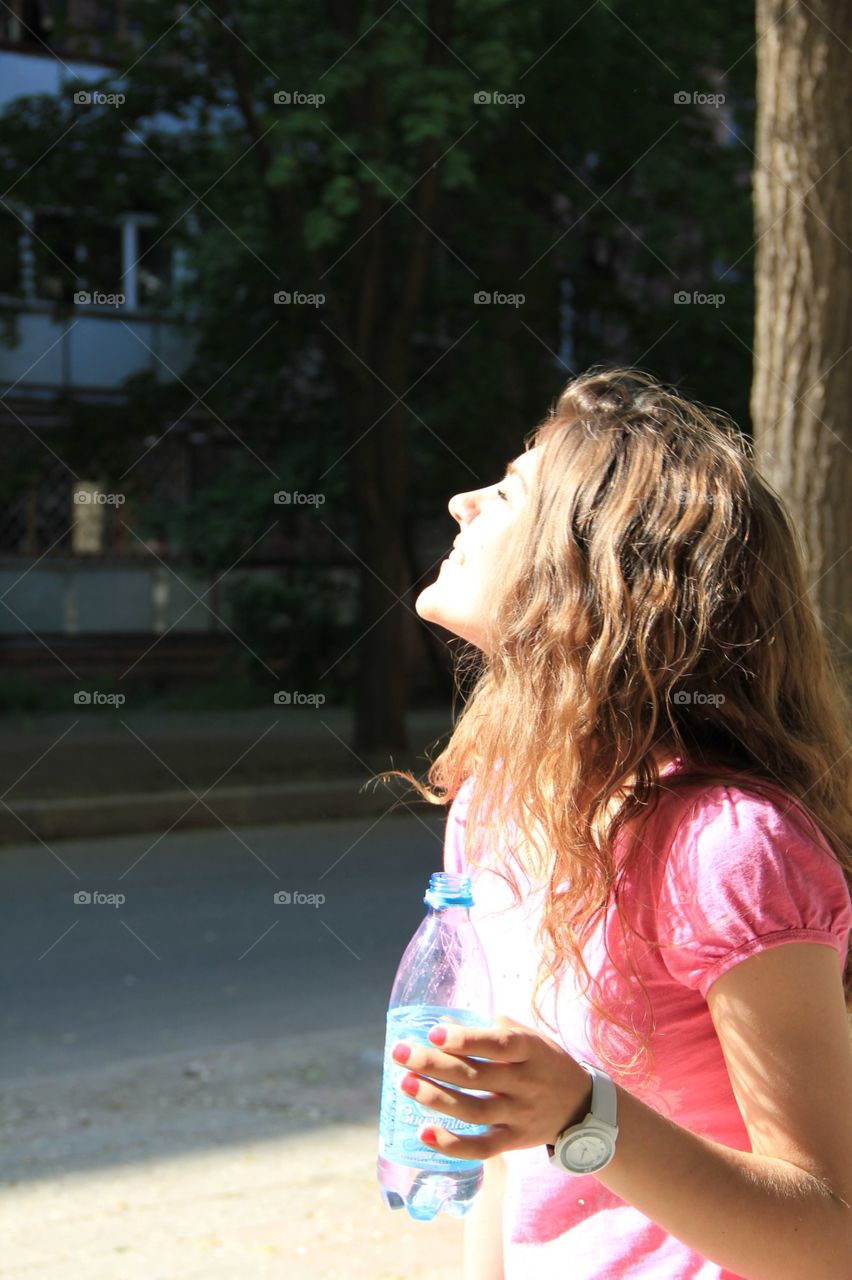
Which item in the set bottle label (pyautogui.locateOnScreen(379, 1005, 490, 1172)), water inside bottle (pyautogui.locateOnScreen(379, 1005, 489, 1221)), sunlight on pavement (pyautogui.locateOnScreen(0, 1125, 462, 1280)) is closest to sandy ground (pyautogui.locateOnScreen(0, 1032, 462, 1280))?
sunlight on pavement (pyautogui.locateOnScreen(0, 1125, 462, 1280))

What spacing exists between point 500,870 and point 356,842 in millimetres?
7947

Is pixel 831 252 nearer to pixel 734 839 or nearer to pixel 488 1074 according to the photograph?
Answer: pixel 734 839

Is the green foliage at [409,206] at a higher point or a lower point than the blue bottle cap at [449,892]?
higher

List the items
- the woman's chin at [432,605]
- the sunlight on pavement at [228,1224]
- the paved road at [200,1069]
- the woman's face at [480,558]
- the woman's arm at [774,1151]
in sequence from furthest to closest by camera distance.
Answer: the paved road at [200,1069] → the sunlight on pavement at [228,1224] → the woman's chin at [432,605] → the woman's face at [480,558] → the woman's arm at [774,1151]

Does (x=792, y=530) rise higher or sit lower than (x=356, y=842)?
higher

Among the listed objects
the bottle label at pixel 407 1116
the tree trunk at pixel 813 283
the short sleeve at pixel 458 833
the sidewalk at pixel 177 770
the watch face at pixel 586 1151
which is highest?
the tree trunk at pixel 813 283

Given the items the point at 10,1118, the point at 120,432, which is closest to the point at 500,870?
the point at 10,1118

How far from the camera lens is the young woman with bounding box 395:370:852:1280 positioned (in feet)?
4.23

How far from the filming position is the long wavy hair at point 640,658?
4.88ft

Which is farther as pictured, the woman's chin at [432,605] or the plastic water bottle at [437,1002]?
the woman's chin at [432,605]

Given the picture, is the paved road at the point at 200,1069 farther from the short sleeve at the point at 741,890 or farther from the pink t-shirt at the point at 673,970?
the short sleeve at the point at 741,890

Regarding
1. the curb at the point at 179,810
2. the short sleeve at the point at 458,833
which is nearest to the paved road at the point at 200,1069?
the curb at the point at 179,810

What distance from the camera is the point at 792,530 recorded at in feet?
5.25

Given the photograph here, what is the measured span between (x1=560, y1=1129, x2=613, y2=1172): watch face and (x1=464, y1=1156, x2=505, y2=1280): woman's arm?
1.46ft
